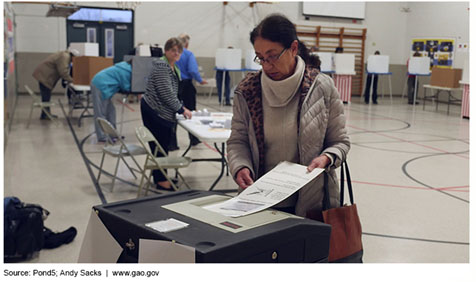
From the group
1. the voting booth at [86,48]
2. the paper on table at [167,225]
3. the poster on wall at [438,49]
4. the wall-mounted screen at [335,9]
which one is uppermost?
the wall-mounted screen at [335,9]

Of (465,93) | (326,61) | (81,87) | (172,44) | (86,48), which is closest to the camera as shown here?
(172,44)

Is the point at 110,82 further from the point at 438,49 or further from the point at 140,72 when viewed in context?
the point at 438,49

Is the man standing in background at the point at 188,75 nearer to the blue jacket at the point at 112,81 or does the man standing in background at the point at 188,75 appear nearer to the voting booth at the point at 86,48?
the blue jacket at the point at 112,81

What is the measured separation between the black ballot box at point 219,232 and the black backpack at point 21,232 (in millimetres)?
1950

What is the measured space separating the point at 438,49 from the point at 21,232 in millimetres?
13365

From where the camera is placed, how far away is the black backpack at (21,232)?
2.97m

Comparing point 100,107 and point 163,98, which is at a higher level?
point 163,98

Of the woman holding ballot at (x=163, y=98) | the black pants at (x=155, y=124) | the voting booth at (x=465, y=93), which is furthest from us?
the voting booth at (x=465, y=93)

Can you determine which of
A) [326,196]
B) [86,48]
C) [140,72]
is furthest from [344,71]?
[326,196]

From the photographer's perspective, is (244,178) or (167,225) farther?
(244,178)

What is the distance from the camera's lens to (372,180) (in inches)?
200

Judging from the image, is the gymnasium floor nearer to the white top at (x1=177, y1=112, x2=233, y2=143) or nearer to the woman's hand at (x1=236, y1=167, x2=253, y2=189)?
the white top at (x1=177, y1=112, x2=233, y2=143)

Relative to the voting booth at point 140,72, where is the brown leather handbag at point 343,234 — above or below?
below

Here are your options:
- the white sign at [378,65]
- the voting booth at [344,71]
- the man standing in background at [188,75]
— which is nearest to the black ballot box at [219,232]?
the man standing in background at [188,75]
